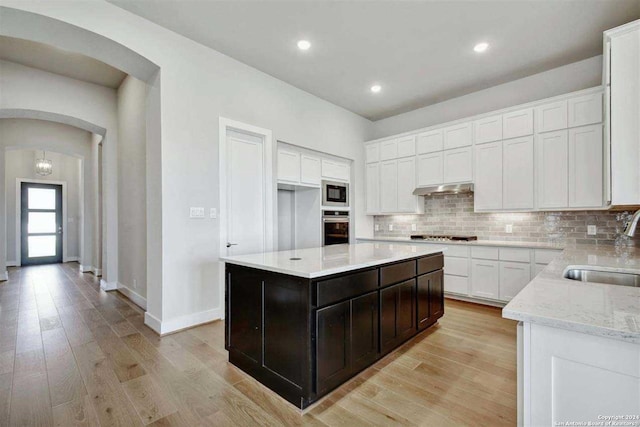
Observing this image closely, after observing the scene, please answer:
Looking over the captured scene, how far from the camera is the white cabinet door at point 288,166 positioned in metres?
4.41

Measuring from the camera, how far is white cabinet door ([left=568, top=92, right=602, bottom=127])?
3453 mm

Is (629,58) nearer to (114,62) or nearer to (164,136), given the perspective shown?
(164,136)

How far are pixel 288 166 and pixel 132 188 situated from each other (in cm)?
231

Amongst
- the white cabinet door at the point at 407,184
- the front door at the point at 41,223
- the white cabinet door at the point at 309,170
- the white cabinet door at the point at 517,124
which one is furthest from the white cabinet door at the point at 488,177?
the front door at the point at 41,223

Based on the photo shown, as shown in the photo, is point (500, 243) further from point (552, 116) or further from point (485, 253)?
point (552, 116)

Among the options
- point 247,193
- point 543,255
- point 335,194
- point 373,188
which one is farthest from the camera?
point 373,188

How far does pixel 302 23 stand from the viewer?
309 cm

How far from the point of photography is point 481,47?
3.48 m

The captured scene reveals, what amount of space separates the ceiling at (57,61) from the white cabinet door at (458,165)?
17.0 ft

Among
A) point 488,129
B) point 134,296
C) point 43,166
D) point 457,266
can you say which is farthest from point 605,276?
point 43,166

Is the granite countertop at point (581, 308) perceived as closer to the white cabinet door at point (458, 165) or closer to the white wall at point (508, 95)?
the white cabinet door at point (458, 165)

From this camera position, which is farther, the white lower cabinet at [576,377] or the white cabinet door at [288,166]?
the white cabinet door at [288,166]

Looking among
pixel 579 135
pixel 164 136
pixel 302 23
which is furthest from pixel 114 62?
pixel 579 135

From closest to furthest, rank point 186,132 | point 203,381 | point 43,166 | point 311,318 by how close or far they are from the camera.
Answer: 1. point 311,318
2. point 203,381
3. point 186,132
4. point 43,166
